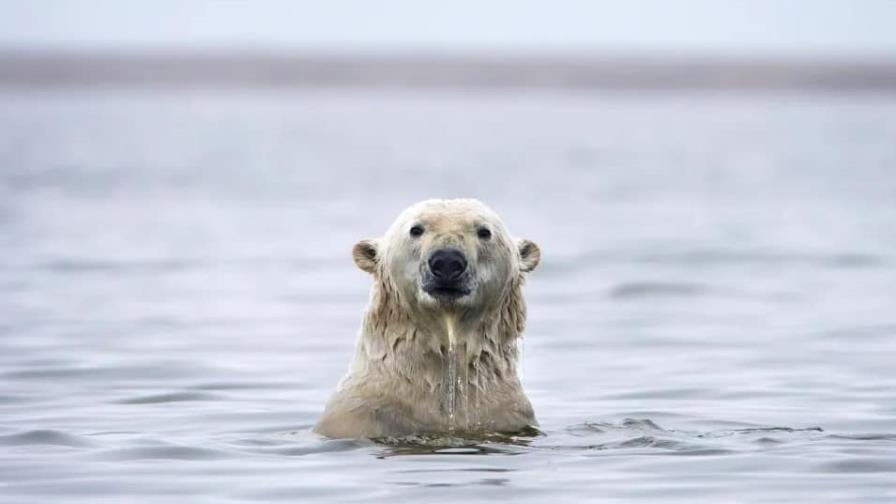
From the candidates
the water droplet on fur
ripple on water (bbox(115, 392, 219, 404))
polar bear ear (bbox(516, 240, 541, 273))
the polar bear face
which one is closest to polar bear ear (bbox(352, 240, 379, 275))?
the polar bear face

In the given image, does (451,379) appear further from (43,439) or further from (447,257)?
(43,439)

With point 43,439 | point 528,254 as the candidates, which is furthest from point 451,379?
point 43,439

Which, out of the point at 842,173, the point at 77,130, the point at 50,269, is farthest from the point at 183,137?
the point at 50,269

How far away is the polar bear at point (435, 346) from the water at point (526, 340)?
0.14 meters

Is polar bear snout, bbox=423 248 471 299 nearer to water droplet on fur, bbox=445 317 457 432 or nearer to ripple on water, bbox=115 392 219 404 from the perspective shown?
water droplet on fur, bbox=445 317 457 432

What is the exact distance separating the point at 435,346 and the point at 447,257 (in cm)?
61

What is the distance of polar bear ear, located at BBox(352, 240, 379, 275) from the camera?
1001cm

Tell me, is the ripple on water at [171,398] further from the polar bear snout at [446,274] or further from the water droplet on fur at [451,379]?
the polar bear snout at [446,274]

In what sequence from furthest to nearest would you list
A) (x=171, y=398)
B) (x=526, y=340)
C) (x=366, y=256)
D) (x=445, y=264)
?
(x=526, y=340) → (x=171, y=398) → (x=366, y=256) → (x=445, y=264)

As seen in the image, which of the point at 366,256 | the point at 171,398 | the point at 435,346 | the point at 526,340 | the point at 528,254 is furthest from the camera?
the point at 526,340

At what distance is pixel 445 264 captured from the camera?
30.4 ft

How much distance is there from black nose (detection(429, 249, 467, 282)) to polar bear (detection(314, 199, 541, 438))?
160mm

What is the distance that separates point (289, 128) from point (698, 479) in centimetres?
8471

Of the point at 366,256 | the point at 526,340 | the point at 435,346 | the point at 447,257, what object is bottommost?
the point at 435,346
